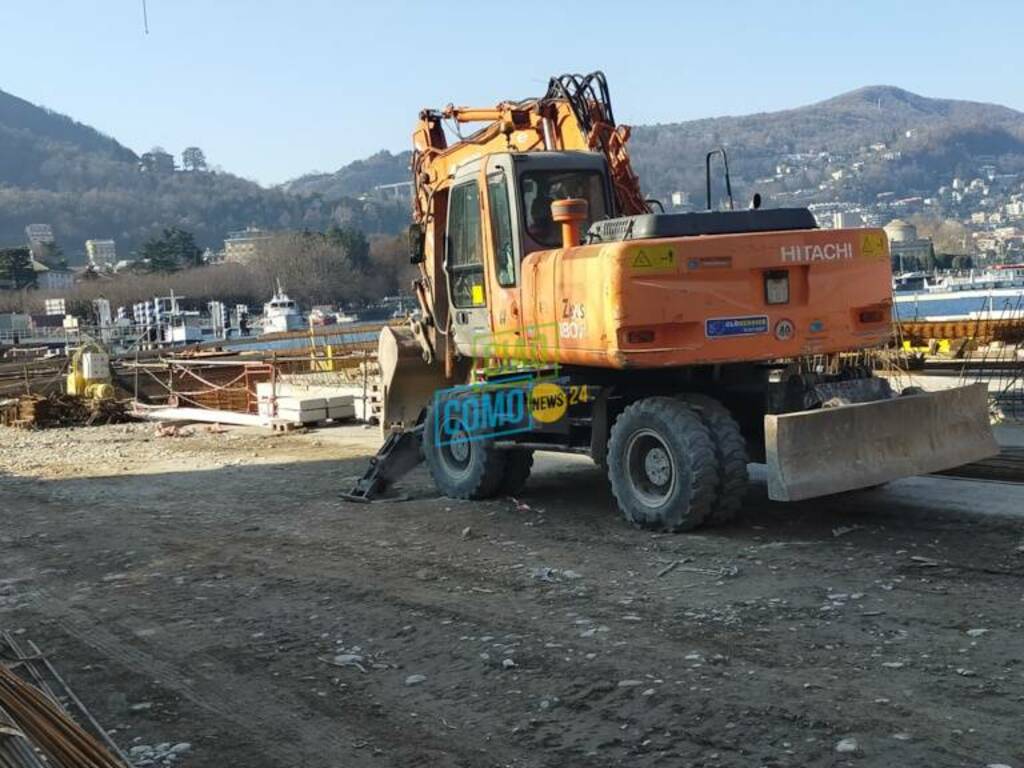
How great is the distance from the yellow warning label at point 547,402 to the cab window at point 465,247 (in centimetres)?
112

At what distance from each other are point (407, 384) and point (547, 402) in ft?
8.36

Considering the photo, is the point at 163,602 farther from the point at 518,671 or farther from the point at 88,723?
the point at 518,671

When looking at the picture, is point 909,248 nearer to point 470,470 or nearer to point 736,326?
point 470,470

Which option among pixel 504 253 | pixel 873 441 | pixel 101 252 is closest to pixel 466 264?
pixel 504 253

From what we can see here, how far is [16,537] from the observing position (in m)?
10.7

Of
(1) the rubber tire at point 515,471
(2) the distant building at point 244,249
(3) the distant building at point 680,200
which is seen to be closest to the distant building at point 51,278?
(2) the distant building at point 244,249

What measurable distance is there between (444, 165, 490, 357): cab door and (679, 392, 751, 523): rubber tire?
2637 millimetres

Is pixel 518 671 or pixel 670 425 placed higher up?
pixel 670 425

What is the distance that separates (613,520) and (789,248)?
2.71 m

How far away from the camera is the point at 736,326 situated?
8438 millimetres

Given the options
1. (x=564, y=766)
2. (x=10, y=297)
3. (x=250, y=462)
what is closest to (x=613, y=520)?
(x=564, y=766)

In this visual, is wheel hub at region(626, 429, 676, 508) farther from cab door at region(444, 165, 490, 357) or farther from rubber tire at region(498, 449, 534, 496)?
cab door at region(444, 165, 490, 357)

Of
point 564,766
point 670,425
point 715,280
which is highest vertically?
point 715,280

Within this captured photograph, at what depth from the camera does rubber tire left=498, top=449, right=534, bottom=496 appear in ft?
34.8
